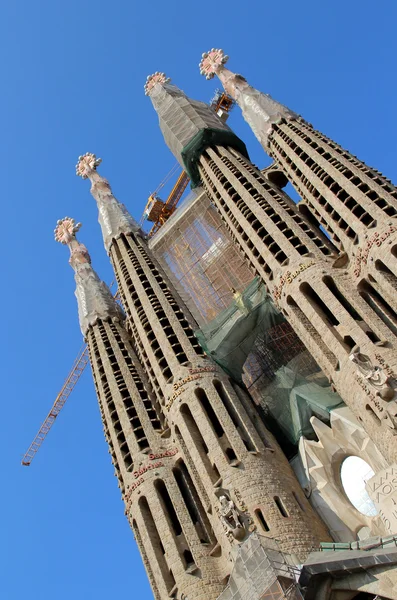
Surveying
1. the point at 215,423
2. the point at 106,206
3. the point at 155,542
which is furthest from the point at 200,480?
the point at 106,206

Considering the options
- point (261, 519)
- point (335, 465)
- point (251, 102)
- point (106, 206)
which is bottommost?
point (261, 519)

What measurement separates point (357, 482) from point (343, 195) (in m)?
11.1

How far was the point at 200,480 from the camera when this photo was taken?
26.1 metres

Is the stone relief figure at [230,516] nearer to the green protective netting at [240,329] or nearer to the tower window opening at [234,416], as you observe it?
the tower window opening at [234,416]

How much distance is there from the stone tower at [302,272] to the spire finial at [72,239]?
903 centimetres

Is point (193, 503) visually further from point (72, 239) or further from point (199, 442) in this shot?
point (72, 239)

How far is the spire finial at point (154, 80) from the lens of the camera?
46844 millimetres

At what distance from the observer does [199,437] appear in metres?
27.2

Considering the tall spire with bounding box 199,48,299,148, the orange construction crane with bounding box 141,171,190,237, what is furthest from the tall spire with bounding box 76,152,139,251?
the tall spire with bounding box 199,48,299,148

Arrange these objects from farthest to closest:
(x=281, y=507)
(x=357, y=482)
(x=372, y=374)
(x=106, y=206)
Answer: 1. (x=106, y=206)
2. (x=357, y=482)
3. (x=281, y=507)
4. (x=372, y=374)

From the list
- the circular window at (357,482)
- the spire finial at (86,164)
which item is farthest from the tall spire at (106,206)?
the circular window at (357,482)

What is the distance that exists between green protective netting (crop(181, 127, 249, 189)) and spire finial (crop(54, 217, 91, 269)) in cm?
944

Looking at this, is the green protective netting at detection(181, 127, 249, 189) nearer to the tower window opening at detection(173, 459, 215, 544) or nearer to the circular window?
the tower window opening at detection(173, 459, 215, 544)

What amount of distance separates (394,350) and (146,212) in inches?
1331
